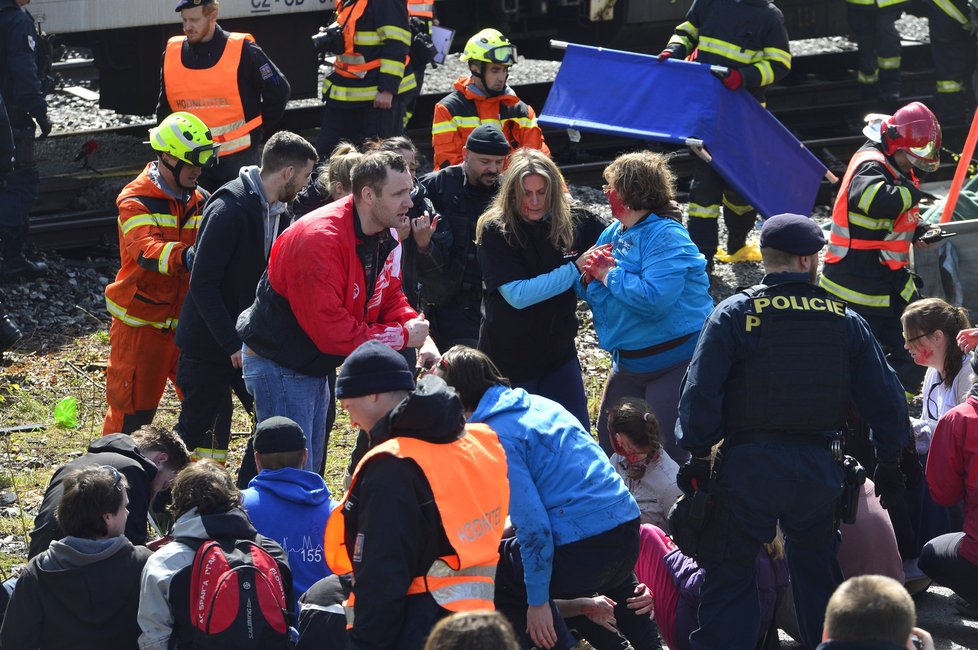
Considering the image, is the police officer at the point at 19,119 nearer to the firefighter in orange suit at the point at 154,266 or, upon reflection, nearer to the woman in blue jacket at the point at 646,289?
the firefighter in orange suit at the point at 154,266

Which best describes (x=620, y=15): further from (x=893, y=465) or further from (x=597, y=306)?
(x=893, y=465)

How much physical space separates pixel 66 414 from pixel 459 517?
4150 millimetres

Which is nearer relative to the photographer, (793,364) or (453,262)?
(793,364)

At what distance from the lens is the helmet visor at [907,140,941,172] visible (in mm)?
6867

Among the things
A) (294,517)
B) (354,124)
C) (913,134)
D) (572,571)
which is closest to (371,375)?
(294,517)

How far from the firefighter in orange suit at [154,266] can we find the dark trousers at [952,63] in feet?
25.7

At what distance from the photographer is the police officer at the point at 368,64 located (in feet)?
30.1

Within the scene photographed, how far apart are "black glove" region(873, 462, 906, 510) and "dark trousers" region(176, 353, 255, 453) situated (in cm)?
294

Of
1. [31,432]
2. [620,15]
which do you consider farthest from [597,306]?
[620,15]

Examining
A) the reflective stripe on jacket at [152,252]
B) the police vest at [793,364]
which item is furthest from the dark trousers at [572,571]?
the reflective stripe on jacket at [152,252]

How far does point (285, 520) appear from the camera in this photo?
443cm

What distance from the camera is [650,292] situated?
5418mm

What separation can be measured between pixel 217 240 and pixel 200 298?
0.86 feet

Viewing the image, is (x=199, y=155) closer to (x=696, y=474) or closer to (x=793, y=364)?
(x=696, y=474)
